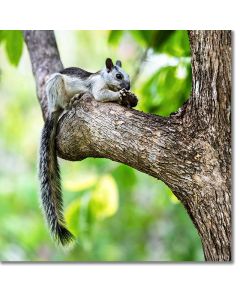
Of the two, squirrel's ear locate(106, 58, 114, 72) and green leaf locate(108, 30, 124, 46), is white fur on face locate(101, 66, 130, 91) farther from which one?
green leaf locate(108, 30, 124, 46)

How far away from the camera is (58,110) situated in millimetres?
3949

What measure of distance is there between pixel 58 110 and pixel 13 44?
1.84 feet

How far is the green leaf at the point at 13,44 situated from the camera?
13.5 ft

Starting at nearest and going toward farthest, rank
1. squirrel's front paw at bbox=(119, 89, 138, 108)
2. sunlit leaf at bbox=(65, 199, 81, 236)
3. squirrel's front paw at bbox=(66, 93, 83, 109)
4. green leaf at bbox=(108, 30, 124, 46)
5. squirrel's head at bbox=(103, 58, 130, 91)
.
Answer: squirrel's front paw at bbox=(119, 89, 138, 108) → squirrel's front paw at bbox=(66, 93, 83, 109) → squirrel's head at bbox=(103, 58, 130, 91) → green leaf at bbox=(108, 30, 124, 46) → sunlit leaf at bbox=(65, 199, 81, 236)

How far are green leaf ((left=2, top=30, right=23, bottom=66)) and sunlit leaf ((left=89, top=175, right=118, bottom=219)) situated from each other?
101 centimetres

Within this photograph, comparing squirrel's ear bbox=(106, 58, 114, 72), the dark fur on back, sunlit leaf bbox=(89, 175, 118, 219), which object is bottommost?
sunlit leaf bbox=(89, 175, 118, 219)

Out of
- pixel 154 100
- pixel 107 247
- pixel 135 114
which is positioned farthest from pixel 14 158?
pixel 135 114

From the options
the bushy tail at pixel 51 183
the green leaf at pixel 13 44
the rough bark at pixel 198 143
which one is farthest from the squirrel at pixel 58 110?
the rough bark at pixel 198 143

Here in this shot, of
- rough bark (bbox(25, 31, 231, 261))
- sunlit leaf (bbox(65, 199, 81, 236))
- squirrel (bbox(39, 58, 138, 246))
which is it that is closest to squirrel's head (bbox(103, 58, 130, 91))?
squirrel (bbox(39, 58, 138, 246))

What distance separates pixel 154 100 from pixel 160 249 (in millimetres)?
2747

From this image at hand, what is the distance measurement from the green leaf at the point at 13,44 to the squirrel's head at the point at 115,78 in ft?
1.97

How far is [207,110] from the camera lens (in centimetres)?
315

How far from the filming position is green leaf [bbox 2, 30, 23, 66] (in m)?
4.11
